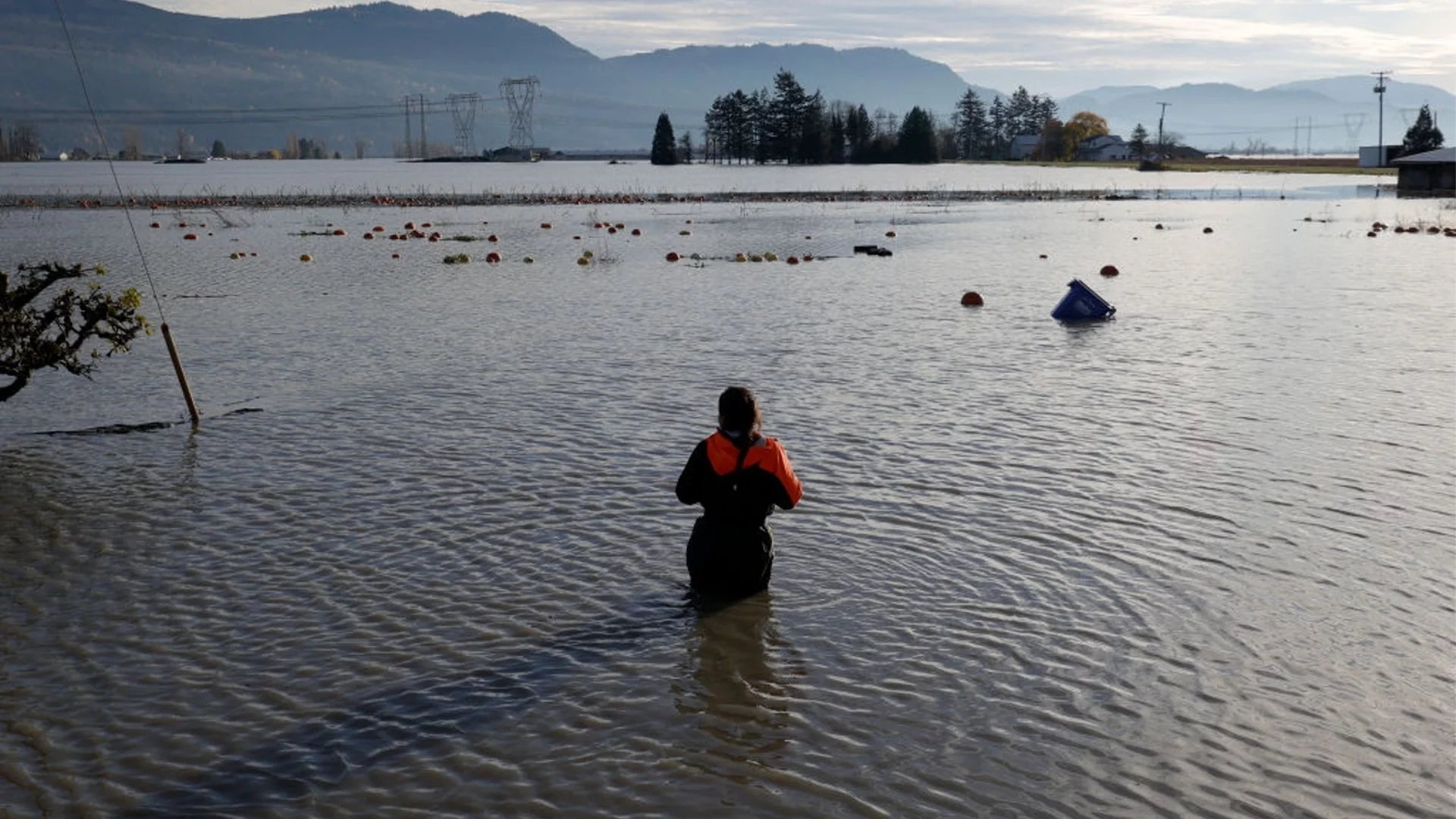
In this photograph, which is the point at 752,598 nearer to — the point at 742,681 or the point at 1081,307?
the point at 742,681

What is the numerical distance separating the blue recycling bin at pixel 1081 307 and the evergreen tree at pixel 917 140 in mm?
163725

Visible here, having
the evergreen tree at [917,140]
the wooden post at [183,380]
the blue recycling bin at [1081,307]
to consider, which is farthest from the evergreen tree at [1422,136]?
the wooden post at [183,380]

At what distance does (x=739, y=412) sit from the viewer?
9328 millimetres

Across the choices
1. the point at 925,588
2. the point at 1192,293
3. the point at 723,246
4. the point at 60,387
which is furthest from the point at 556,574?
the point at 723,246

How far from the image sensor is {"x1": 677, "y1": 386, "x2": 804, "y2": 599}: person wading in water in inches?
371

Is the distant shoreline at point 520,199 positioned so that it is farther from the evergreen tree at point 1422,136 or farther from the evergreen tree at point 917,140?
the evergreen tree at point 917,140

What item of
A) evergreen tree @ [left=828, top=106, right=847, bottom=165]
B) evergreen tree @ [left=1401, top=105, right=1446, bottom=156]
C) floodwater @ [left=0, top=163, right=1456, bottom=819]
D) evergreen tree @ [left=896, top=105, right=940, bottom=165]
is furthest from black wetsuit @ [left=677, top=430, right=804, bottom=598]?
evergreen tree @ [left=828, top=106, right=847, bottom=165]

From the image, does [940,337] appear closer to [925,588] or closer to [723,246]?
[925,588]

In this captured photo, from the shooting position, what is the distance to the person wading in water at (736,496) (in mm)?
9422

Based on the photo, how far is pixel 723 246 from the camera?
4991 centimetres

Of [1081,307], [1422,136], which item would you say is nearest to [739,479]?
[1081,307]

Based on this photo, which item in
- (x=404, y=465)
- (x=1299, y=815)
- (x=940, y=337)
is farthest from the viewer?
(x=940, y=337)

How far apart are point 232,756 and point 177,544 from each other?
476 centimetres

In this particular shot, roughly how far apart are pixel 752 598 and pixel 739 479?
40.9 inches
